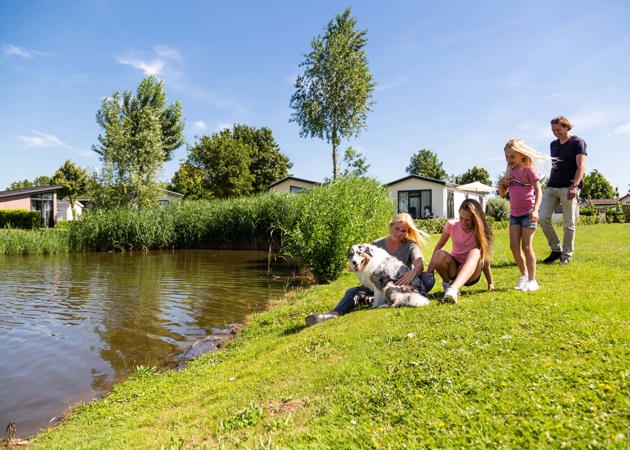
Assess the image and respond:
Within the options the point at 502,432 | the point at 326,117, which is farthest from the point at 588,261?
the point at 326,117

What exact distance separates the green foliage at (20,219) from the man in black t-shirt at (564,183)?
128ft

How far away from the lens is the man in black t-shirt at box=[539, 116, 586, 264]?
7348mm

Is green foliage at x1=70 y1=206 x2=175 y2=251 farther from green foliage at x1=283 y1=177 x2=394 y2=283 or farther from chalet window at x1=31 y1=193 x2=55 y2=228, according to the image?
chalet window at x1=31 y1=193 x2=55 y2=228

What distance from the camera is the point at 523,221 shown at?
19.2 feet

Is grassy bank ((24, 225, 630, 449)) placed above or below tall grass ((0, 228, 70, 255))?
below

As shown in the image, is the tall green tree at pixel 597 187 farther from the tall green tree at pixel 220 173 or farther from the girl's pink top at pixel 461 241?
the girl's pink top at pixel 461 241

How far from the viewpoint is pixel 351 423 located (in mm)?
2881

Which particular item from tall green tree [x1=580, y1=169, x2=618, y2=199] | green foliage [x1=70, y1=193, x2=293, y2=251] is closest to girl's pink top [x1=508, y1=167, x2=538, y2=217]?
green foliage [x1=70, y1=193, x2=293, y2=251]

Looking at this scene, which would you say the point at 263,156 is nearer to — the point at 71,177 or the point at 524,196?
the point at 71,177

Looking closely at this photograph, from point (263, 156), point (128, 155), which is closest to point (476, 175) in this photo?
point (263, 156)

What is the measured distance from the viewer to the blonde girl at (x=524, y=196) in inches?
224

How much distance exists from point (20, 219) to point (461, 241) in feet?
130

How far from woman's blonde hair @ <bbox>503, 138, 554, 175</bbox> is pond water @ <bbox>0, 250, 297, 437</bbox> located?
20.6 feet

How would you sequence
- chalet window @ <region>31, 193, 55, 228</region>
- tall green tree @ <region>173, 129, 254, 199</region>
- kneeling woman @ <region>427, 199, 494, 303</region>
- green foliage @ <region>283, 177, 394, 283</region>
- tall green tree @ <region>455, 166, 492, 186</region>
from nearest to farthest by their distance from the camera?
1. kneeling woman @ <region>427, 199, 494, 303</region>
2. green foliage @ <region>283, 177, 394, 283</region>
3. chalet window @ <region>31, 193, 55, 228</region>
4. tall green tree @ <region>173, 129, 254, 199</region>
5. tall green tree @ <region>455, 166, 492, 186</region>
